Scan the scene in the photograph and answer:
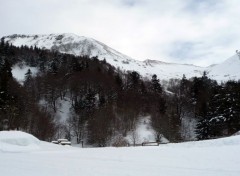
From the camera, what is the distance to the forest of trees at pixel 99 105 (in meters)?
58.3

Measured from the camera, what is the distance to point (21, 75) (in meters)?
96.4

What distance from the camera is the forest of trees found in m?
58.3

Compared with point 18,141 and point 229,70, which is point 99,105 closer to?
point 18,141

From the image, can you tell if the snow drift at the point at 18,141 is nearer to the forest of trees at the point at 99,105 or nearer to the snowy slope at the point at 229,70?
the forest of trees at the point at 99,105

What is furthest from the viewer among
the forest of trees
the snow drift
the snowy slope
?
the snowy slope

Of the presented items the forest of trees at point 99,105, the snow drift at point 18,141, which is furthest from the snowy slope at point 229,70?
the snow drift at point 18,141

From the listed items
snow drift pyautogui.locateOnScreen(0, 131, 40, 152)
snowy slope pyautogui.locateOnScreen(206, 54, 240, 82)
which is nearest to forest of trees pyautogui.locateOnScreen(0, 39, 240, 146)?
snow drift pyautogui.locateOnScreen(0, 131, 40, 152)

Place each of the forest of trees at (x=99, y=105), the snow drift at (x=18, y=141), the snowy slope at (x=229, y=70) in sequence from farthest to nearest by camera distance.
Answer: the snowy slope at (x=229, y=70)
the forest of trees at (x=99, y=105)
the snow drift at (x=18, y=141)

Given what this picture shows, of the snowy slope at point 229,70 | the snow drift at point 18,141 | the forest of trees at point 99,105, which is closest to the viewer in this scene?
the snow drift at point 18,141

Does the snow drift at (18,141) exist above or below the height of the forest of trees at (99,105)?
below

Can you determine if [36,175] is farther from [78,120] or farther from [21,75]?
[21,75]

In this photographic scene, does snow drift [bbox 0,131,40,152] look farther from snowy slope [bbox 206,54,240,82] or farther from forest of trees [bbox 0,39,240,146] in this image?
snowy slope [bbox 206,54,240,82]

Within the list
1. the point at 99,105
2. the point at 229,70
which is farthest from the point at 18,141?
the point at 229,70

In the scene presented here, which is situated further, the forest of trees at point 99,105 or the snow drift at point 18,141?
the forest of trees at point 99,105
